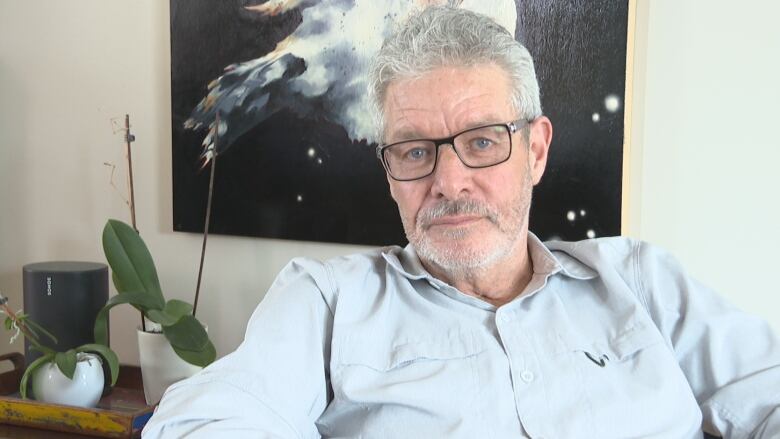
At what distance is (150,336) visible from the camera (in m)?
1.75

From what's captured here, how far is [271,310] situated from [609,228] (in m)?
0.79

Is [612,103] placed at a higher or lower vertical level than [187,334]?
higher

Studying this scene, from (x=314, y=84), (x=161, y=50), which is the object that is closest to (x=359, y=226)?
(x=314, y=84)

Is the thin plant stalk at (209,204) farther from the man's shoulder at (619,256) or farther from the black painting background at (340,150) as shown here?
the man's shoulder at (619,256)

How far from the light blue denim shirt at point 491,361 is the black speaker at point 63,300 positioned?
2.58 feet

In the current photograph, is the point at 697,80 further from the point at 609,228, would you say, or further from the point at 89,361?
the point at 89,361

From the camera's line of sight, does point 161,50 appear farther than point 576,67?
Yes

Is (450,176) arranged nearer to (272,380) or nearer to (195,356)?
(272,380)

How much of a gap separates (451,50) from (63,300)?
3.69 ft

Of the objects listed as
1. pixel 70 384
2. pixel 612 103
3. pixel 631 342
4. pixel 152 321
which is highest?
pixel 612 103

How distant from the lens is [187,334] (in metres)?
1.67

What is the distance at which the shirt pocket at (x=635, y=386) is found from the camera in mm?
1093

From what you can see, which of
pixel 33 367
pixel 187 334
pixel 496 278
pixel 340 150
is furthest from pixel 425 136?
pixel 33 367

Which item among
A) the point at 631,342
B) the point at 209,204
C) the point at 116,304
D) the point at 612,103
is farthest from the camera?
the point at 209,204
